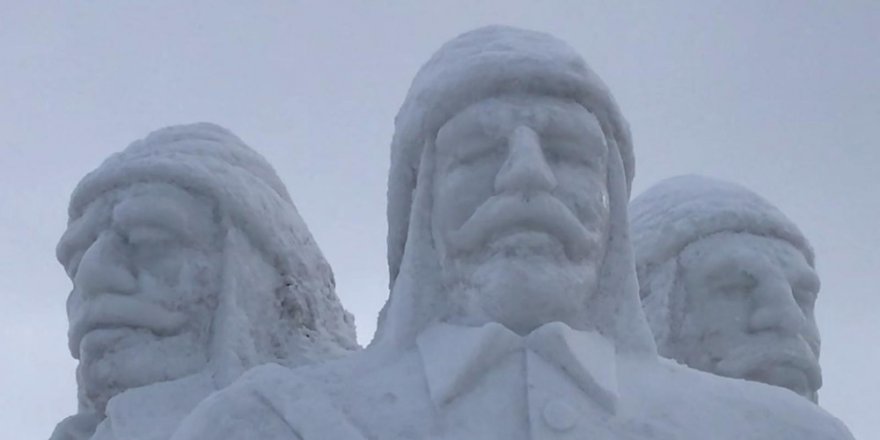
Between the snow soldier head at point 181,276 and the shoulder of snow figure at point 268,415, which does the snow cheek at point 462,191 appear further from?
the snow soldier head at point 181,276

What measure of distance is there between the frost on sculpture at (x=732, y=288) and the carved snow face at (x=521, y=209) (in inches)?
71.2

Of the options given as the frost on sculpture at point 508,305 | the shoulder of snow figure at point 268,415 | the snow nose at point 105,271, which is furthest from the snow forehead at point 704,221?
the shoulder of snow figure at point 268,415

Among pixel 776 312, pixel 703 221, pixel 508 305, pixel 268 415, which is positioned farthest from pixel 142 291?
pixel 776 312

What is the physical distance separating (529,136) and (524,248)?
0.42 metres

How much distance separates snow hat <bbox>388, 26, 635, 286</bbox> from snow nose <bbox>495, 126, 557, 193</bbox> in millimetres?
271

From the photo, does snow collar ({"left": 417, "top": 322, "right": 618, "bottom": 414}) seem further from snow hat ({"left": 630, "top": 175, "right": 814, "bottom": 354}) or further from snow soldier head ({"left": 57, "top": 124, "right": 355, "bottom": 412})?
snow hat ({"left": 630, "top": 175, "right": 814, "bottom": 354})

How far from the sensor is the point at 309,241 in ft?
25.0

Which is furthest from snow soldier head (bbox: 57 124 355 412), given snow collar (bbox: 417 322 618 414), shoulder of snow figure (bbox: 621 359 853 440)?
shoulder of snow figure (bbox: 621 359 853 440)

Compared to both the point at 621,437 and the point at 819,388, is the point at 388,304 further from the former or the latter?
the point at 819,388

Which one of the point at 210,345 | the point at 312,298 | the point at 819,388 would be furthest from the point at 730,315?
the point at 210,345

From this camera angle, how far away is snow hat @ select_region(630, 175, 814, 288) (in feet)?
24.7

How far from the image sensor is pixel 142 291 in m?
6.80

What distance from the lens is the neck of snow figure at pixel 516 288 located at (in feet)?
17.6

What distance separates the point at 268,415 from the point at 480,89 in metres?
1.48
